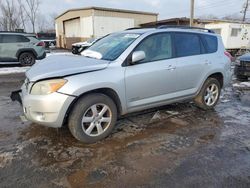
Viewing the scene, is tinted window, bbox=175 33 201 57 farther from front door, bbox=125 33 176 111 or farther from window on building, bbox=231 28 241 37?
window on building, bbox=231 28 241 37

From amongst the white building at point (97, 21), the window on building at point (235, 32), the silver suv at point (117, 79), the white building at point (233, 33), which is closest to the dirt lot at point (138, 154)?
the silver suv at point (117, 79)

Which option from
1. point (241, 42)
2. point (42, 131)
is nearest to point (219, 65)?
point (42, 131)

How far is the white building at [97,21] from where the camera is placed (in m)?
24.9

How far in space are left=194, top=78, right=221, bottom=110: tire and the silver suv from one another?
0.02m

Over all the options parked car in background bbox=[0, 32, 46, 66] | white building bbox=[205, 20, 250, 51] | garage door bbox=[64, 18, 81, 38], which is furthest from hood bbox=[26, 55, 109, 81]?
garage door bbox=[64, 18, 81, 38]

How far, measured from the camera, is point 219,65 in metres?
5.68

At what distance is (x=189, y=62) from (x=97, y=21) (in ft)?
69.7

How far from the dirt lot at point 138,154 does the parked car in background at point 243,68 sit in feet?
16.0

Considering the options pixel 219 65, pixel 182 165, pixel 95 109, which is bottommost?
pixel 182 165

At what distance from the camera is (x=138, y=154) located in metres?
3.65

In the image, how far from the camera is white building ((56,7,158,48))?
24938mm

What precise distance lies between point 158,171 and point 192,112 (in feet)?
8.91

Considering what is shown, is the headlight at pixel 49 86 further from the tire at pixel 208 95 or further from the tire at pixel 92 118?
the tire at pixel 208 95

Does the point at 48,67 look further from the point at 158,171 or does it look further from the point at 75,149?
the point at 158,171
